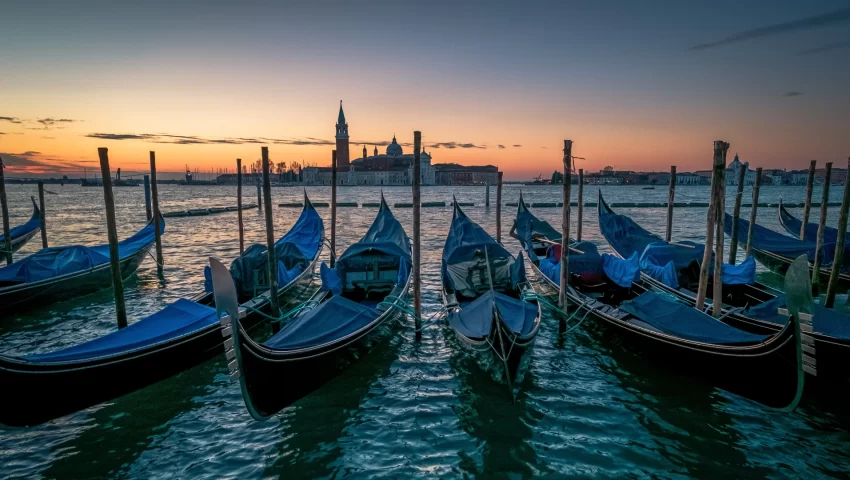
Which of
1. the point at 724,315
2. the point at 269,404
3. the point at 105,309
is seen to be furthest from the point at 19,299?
the point at 724,315

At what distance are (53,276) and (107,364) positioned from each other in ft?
15.8

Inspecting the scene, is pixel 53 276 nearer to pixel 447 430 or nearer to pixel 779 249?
pixel 447 430

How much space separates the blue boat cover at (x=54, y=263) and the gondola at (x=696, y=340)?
8214mm

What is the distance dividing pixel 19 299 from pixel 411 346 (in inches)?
235

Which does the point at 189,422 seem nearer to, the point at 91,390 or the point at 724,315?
the point at 91,390

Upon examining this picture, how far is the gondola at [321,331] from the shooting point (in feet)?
11.2

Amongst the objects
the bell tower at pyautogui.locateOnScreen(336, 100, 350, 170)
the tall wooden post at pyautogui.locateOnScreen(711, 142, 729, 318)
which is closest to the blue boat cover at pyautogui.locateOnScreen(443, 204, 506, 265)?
the tall wooden post at pyautogui.locateOnScreen(711, 142, 729, 318)

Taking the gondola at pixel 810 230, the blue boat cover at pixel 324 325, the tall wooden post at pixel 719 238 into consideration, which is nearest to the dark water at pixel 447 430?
the blue boat cover at pixel 324 325

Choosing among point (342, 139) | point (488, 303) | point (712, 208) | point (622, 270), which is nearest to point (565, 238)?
point (622, 270)

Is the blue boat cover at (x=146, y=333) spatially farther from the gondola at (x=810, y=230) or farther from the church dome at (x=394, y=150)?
the church dome at (x=394, y=150)

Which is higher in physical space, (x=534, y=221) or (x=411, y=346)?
(x=534, y=221)

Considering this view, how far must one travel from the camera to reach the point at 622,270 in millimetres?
6723

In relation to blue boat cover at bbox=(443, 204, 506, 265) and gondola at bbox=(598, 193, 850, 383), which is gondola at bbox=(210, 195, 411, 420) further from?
gondola at bbox=(598, 193, 850, 383)

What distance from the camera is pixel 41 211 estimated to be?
10.8 metres
